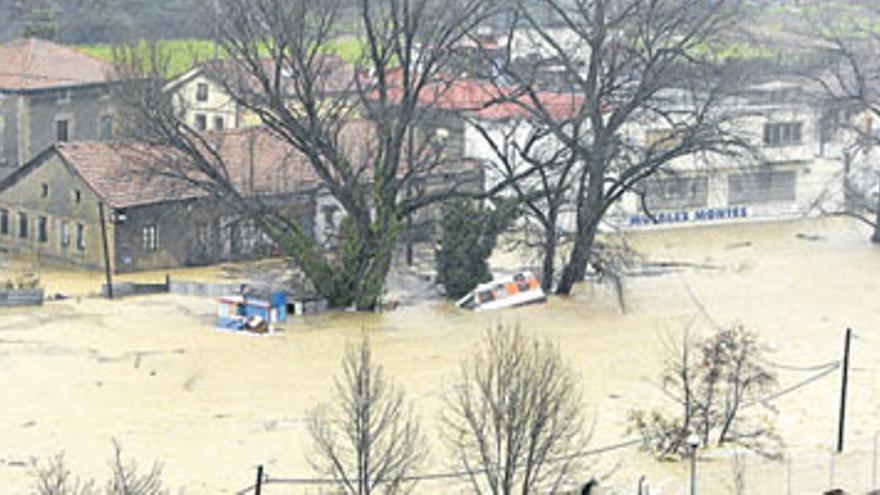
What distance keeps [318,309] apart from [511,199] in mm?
5005

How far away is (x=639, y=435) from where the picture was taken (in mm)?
30891

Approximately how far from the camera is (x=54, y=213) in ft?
153

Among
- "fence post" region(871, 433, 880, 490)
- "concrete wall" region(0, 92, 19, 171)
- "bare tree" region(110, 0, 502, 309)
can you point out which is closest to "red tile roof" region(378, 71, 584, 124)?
"bare tree" region(110, 0, 502, 309)

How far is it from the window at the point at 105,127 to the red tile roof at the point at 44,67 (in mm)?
1075

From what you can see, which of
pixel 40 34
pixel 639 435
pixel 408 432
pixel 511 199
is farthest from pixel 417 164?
pixel 40 34

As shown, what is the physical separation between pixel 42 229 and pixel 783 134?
21849 mm

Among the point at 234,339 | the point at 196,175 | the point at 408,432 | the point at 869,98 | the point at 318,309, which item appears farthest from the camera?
the point at 869,98

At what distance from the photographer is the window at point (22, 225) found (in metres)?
47.5

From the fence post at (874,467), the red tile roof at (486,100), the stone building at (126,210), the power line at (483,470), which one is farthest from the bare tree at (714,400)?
the red tile roof at (486,100)

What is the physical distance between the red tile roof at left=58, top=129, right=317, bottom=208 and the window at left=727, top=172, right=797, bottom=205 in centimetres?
1317

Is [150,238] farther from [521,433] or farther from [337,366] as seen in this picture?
[521,433]

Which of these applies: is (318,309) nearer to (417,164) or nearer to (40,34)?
(417,164)

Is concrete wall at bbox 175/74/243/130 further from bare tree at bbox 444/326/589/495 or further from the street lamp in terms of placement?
bare tree at bbox 444/326/589/495

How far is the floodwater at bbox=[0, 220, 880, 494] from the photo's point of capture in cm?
2919
